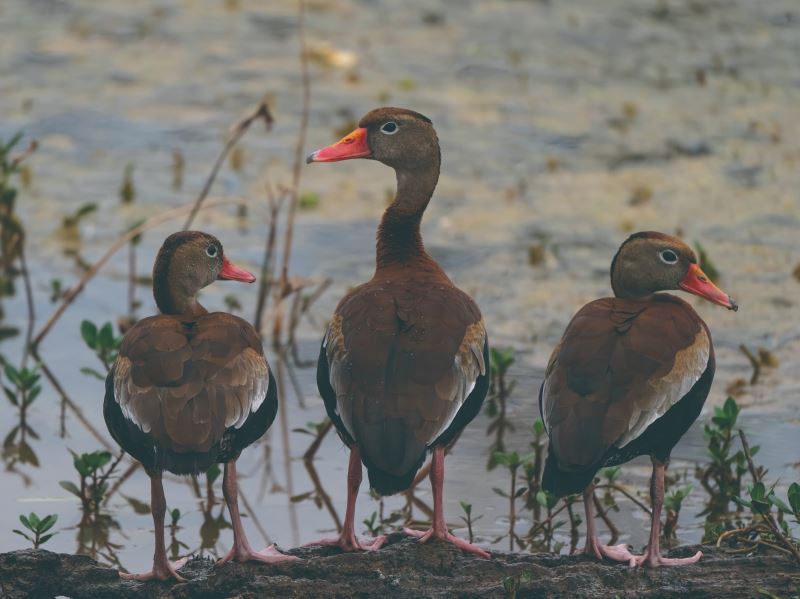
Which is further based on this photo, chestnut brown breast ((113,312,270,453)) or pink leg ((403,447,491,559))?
pink leg ((403,447,491,559))

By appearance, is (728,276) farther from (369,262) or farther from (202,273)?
(202,273)

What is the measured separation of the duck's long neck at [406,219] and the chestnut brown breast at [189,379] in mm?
1179

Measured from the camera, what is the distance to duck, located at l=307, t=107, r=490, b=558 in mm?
5836

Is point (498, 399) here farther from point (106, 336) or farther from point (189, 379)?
point (189, 379)

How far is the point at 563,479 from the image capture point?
5797 mm

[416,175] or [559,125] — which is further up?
[559,125]

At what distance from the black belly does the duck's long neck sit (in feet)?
4.07

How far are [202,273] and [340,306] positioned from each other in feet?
1.80

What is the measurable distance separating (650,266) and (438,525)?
134 cm

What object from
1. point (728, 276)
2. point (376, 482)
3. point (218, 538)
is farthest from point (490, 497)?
point (728, 276)

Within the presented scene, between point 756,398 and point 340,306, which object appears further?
point 756,398

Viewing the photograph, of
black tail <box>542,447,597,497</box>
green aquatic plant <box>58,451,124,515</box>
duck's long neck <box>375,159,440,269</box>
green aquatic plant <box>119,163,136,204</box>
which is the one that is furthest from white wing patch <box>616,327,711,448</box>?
green aquatic plant <box>119,163,136,204</box>

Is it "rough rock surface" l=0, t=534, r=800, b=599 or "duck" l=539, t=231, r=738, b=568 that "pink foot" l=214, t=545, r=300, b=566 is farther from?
"duck" l=539, t=231, r=738, b=568

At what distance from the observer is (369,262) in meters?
10.7
